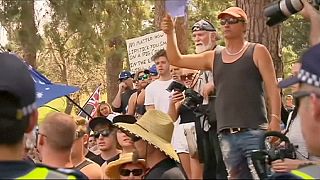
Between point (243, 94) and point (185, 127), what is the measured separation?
4.59 feet

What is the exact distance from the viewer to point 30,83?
2.67m

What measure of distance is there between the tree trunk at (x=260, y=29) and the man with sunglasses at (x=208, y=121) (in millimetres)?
1263

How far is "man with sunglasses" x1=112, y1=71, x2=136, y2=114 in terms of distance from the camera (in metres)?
9.88

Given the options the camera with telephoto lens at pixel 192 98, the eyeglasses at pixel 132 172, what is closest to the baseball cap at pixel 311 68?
the eyeglasses at pixel 132 172

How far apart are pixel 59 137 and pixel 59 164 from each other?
0.50 ft

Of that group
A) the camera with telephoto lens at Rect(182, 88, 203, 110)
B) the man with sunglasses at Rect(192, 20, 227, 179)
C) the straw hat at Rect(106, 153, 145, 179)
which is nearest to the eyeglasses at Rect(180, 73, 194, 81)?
the man with sunglasses at Rect(192, 20, 227, 179)

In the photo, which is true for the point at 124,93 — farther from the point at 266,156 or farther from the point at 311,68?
the point at 311,68

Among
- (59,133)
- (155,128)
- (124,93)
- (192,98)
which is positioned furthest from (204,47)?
(124,93)

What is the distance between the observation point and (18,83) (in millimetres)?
2633

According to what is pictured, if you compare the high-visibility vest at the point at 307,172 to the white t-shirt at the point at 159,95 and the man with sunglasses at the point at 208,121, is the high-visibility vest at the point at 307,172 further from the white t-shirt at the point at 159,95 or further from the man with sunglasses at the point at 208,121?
the white t-shirt at the point at 159,95

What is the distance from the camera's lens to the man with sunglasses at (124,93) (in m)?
9.88

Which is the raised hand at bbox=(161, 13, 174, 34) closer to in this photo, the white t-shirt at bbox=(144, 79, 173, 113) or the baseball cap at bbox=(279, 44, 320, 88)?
the white t-shirt at bbox=(144, 79, 173, 113)

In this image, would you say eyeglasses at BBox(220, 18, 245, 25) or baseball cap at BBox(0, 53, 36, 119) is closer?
baseball cap at BBox(0, 53, 36, 119)

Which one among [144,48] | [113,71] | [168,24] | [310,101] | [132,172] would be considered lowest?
[132,172]
